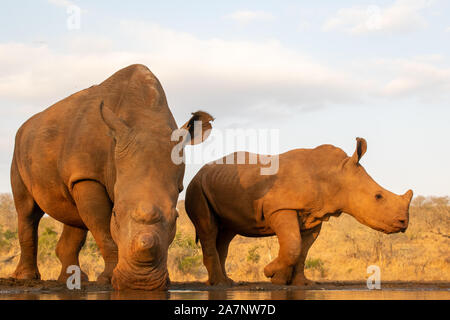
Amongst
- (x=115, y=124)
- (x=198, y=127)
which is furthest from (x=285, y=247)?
(x=115, y=124)

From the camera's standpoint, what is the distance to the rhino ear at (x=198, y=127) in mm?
9742

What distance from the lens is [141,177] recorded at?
27.8ft

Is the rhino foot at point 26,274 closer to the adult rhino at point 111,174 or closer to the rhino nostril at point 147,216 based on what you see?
the adult rhino at point 111,174

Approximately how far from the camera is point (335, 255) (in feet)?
79.9

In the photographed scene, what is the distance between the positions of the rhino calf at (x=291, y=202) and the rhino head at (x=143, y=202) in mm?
2970

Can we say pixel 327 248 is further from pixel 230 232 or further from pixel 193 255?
pixel 230 232

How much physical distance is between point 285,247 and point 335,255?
43.4 ft

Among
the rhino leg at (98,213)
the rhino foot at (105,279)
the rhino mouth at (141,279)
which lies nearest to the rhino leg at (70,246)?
the rhino leg at (98,213)

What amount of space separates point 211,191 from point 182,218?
24.6m

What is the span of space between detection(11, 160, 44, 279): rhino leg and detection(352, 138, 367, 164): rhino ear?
5168 millimetres

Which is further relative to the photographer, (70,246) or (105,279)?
(70,246)

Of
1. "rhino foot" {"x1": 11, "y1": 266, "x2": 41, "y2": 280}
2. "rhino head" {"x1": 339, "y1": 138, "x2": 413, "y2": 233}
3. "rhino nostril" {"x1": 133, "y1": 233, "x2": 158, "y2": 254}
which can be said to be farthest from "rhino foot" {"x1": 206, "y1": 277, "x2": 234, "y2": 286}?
"rhino nostril" {"x1": 133, "y1": 233, "x2": 158, "y2": 254}

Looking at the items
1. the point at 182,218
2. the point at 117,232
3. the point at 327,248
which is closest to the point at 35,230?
the point at 117,232

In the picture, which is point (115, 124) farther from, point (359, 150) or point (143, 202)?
point (359, 150)
